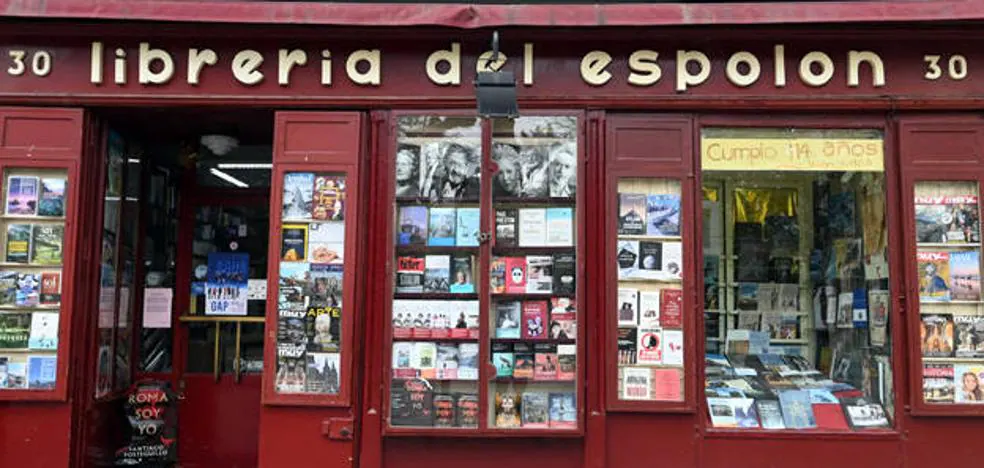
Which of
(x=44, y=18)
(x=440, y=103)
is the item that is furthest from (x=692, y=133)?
(x=44, y=18)

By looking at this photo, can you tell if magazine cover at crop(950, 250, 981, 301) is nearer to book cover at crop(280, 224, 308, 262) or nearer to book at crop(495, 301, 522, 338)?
book at crop(495, 301, 522, 338)

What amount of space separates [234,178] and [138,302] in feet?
4.42

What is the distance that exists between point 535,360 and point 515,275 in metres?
0.64

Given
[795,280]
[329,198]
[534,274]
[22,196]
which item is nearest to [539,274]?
[534,274]

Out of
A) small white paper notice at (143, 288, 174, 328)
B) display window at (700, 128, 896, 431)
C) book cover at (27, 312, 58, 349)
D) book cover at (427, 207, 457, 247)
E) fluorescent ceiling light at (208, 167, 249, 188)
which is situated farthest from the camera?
fluorescent ceiling light at (208, 167, 249, 188)

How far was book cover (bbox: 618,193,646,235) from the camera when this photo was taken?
5.88 metres

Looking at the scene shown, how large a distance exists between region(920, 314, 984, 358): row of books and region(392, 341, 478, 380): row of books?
3286 mm

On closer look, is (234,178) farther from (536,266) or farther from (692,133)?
(692,133)

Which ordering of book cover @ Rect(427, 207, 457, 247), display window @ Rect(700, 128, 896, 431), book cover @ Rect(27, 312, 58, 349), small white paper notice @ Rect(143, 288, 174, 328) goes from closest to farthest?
book cover @ Rect(27, 312, 58, 349) → book cover @ Rect(427, 207, 457, 247) → display window @ Rect(700, 128, 896, 431) → small white paper notice @ Rect(143, 288, 174, 328)

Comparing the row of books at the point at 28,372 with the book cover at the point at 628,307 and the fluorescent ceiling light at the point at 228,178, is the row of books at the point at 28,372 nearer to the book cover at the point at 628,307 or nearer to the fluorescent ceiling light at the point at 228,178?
the fluorescent ceiling light at the point at 228,178

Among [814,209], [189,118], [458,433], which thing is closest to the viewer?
[458,433]

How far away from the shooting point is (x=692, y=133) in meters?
5.95

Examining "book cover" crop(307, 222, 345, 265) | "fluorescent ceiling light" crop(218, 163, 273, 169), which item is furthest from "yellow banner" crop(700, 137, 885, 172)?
"fluorescent ceiling light" crop(218, 163, 273, 169)

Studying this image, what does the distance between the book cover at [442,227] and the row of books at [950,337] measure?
11.5 ft
